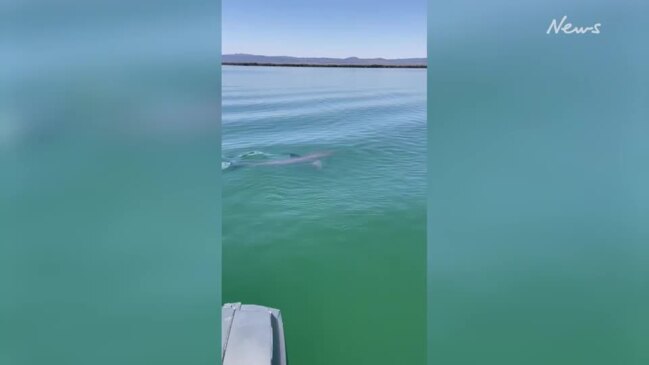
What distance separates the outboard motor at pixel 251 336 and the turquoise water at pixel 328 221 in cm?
4

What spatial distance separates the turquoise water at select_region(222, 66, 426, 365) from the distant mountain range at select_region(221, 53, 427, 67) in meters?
0.02

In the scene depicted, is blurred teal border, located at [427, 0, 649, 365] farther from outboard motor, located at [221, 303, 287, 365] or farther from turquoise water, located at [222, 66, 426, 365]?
outboard motor, located at [221, 303, 287, 365]

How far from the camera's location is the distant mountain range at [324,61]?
1663 millimetres

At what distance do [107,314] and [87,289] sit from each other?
0.09m

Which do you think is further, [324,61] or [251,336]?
[324,61]

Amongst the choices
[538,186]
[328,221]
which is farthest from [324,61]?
[538,186]

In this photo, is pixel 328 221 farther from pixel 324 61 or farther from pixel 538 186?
pixel 538 186

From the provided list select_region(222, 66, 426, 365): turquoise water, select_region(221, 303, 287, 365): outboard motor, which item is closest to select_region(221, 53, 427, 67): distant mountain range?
select_region(222, 66, 426, 365): turquoise water

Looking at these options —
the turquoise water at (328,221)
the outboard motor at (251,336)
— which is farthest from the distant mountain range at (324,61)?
the outboard motor at (251,336)

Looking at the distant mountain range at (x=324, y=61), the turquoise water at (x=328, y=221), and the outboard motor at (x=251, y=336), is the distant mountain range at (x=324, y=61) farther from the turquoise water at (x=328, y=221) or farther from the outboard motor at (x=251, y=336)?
the outboard motor at (x=251, y=336)

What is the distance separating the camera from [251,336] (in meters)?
1.59

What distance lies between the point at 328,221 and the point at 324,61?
0.54 metres

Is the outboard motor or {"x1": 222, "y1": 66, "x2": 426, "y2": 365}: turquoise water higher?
{"x1": 222, "y1": 66, "x2": 426, "y2": 365}: turquoise water

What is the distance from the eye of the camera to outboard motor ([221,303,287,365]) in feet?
5.09
